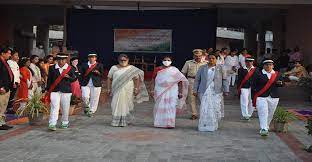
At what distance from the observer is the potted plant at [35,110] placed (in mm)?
10602

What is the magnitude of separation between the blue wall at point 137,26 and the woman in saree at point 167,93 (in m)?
10.9

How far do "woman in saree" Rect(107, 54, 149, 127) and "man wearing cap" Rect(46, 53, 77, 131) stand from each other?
42.7 inches

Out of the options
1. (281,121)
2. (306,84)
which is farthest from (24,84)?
(306,84)

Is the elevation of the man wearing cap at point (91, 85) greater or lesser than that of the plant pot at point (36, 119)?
greater

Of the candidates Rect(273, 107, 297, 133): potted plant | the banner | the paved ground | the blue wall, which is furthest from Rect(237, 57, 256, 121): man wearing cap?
the banner

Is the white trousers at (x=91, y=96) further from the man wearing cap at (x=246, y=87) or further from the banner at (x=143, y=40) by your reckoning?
the banner at (x=143, y=40)

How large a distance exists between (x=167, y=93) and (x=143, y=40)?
37.5 feet

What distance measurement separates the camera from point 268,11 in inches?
969

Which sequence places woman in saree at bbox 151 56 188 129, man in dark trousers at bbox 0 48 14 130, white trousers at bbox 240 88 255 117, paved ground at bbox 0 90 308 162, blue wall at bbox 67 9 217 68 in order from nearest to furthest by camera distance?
1. paved ground at bbox 0 90 308 162
2. man in dark trousers at bbox 0 48 14 130
3. woman in saree at bbox 151 56 188 129
4. white trousers at bbox 240 88 255 117
5. blue wall at bbox 67 9 217 68

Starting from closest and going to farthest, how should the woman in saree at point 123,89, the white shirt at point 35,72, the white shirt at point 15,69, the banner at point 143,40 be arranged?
the woman in saree at point 123,89
the white shirt at point 15,69
the white shirt at point 35,72
the banner at point 143,40

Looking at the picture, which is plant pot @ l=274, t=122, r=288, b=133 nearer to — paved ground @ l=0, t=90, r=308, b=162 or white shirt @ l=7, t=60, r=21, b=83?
paved ground @ l=0, t=90, r=308, b=162


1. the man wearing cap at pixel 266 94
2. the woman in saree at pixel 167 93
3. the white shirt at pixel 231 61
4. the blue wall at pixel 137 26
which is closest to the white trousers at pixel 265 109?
the man wearing cap at pixel 266 94

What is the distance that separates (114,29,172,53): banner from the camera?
862 inches

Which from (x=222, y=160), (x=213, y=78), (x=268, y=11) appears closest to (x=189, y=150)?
(x=222, y=160)
